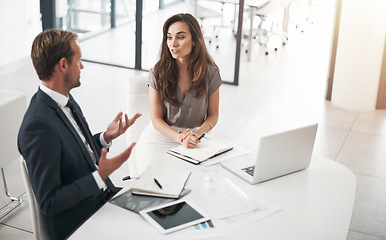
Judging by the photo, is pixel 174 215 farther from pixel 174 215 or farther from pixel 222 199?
pixel 222 199

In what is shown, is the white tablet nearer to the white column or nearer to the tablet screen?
the tablet screen

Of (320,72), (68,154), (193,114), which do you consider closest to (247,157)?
(193,114)

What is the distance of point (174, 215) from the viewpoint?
2.35 metres

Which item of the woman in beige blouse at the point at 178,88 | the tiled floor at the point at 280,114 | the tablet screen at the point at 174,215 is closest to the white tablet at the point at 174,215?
the tablet screen at the point at 174,215

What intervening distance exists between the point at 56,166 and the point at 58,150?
71 millimetres

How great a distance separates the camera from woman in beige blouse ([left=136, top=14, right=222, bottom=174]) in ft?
11.3

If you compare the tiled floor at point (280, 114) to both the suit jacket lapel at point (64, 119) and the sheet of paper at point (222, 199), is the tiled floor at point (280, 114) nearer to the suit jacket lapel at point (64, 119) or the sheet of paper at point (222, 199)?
the suit jacket lapel at point (64, 119)

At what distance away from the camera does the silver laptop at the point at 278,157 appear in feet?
8.41

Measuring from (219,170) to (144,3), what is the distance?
4526mm

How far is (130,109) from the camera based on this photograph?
365cm

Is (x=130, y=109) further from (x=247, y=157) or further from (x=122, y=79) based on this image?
(x=122, y=79)

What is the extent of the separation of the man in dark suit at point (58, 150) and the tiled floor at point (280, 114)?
1142 millimetres

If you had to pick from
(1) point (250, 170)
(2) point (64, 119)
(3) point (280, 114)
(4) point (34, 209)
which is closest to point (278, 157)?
(1) point (250, 170)

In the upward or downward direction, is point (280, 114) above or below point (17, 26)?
below
